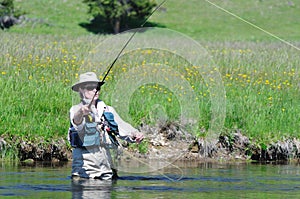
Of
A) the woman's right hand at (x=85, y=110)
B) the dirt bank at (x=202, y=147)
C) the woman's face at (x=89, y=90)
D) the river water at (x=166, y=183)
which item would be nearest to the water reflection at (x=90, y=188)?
the river water at (x=166, y=183)

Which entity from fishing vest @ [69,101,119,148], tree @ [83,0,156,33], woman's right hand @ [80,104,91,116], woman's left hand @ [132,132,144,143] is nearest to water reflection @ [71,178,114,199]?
fishing vest @ [69,101,119,148]

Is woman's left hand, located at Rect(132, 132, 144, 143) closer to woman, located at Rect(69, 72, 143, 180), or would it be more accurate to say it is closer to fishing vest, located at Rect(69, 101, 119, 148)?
woman, located at Rect(69, 72, 143, 180)

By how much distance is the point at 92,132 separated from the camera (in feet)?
33.7

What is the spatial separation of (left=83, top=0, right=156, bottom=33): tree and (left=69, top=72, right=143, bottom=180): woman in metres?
43.4

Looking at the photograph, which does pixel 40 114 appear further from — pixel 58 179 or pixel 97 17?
pixel 97 17

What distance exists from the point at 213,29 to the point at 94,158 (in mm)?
42505

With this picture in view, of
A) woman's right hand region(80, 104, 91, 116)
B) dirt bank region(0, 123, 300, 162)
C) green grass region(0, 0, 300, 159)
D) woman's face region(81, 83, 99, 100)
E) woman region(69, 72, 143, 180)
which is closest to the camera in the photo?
woman's right hand region(80, 104, 91, 116)

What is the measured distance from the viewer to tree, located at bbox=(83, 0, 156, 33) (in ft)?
178

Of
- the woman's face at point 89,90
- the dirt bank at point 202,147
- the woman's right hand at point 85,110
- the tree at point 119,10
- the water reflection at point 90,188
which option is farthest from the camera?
the tree at point 119,10

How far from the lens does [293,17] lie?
57.2 meters

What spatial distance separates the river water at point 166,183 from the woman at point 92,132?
167 mm

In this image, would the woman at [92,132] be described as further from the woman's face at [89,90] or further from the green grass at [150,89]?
the green grass at [150,89]

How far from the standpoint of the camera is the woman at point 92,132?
10242 millimetres

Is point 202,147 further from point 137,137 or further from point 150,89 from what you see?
point 137,137
